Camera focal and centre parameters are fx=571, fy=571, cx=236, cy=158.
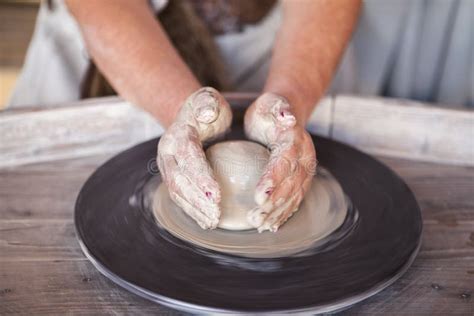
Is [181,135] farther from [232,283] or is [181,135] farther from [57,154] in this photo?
[57,154]

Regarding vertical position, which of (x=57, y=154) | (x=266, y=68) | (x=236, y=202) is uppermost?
(x=236, y=202)

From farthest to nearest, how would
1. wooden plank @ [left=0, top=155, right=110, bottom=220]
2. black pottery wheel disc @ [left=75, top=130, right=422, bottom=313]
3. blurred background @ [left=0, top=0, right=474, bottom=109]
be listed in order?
1. blurred background @ [left=0, top=0, right=474, bottom=109]
2. wooden plank @ [left=0, top=155, right=110, bottom=220]
3. black pottery wheel disc @ [left=75, top=130, right=422, bottom=313]

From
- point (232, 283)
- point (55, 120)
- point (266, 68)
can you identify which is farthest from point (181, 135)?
point (266, 68)

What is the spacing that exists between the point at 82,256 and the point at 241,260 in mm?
266

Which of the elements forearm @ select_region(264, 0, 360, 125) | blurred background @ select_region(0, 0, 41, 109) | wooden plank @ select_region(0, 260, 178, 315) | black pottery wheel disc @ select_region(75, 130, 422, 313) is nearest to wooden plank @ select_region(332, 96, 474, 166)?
forearm @ select_region(264, 0, 360, 125)

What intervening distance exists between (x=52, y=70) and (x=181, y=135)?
911mm

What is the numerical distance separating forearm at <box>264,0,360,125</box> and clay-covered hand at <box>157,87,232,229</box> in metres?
0.20

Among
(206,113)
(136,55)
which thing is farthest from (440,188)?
(136,55)

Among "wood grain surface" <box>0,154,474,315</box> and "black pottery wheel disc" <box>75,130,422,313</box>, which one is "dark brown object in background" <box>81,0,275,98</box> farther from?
"black pottery wheel disc" <box>75,130,422,313</box>

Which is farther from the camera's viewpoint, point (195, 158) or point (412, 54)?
point (412, 54)

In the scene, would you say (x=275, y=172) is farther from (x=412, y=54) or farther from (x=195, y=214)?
(x=412, y=54)

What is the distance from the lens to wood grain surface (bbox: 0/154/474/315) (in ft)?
2.72

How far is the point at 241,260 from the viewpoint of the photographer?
86 centimetres

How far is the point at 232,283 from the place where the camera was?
2.67 ft
